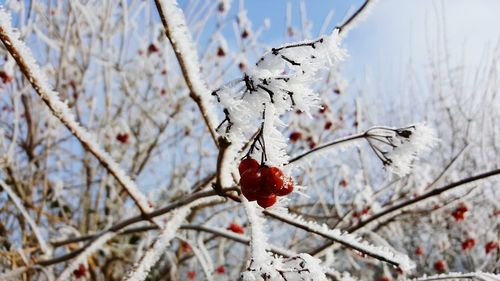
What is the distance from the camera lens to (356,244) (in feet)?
3.53

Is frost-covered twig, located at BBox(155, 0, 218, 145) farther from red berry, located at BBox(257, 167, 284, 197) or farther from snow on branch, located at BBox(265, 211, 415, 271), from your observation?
snow on branch, located at BBox(265, 211, 415, 271)

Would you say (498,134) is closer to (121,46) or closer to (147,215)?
(121,46)

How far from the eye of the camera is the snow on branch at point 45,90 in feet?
3.01

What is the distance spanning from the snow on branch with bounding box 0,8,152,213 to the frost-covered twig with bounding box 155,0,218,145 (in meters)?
0.30

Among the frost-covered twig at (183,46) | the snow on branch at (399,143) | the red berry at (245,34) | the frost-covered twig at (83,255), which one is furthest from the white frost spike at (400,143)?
the red berry at (245,34)

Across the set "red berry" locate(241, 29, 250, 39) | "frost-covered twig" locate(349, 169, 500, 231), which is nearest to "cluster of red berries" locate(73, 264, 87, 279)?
"frost-covered twig" locate(349, 169, 500, 231)

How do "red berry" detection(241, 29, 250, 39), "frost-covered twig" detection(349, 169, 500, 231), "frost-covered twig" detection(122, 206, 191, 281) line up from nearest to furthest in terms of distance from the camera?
"frost-covered twig" detection(122, 206, 191, 281) < "frost-covered twig" detection(349, 169, 500, 231) < "red berry" detection(241, 29, 250, 39)

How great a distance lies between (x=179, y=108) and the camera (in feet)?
15.8

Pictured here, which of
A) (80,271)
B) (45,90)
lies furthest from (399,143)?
(80,271)

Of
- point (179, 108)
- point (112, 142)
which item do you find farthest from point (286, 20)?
point (112, 142)

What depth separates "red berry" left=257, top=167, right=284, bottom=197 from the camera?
2.72 ft

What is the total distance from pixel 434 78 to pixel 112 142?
4.45m

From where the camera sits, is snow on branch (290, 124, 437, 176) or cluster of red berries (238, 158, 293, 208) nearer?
cluster of red berries (238, 158, 293, 208)

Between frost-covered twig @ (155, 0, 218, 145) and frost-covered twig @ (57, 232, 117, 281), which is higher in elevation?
frost-covered twig @ (155, 0, 218, 145)
